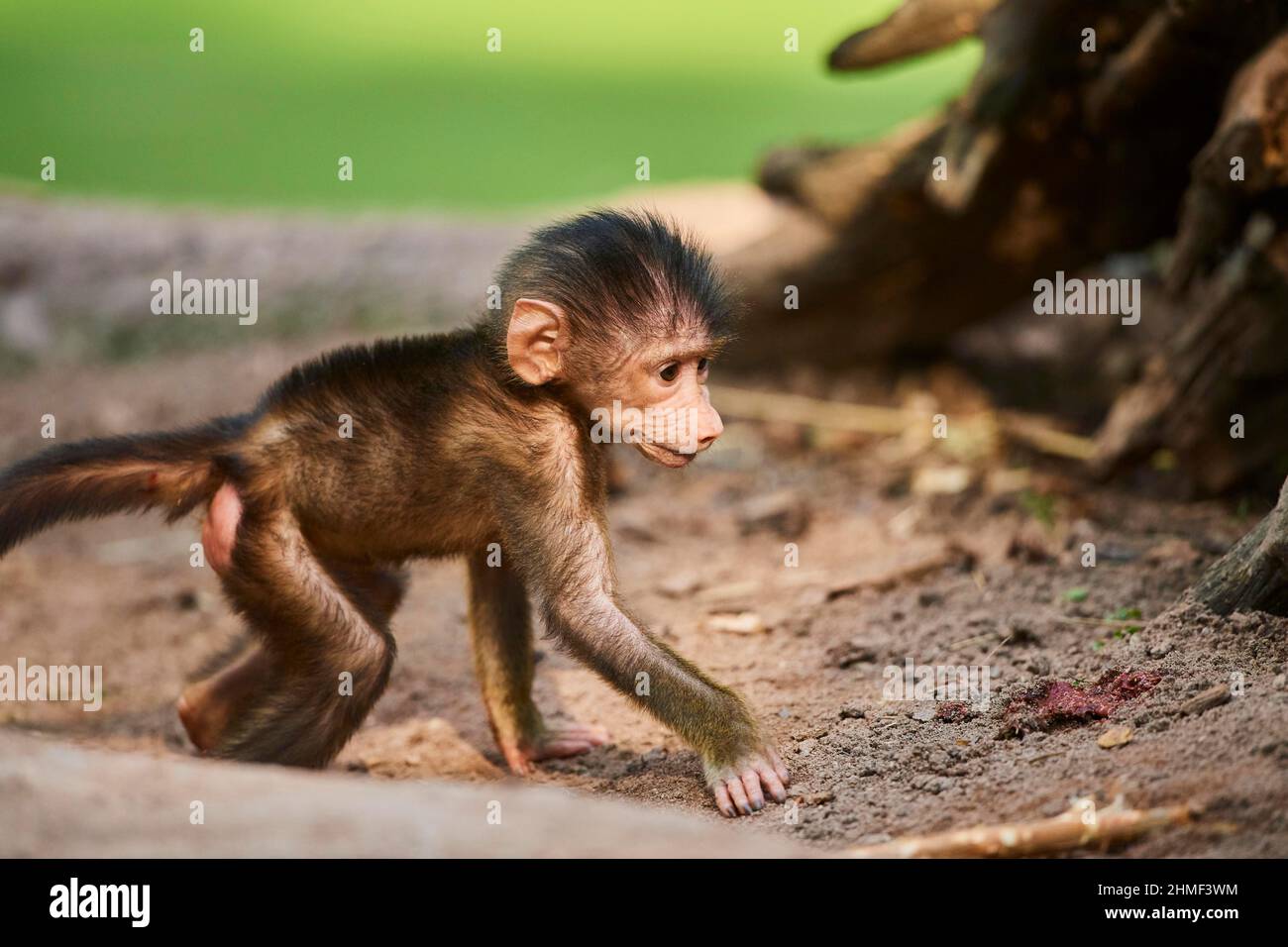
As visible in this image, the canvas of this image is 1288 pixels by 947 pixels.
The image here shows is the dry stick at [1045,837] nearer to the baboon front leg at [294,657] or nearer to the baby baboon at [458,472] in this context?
the baby baboon at [458,472]

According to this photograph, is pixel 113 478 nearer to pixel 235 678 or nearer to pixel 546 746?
pixel 235 678

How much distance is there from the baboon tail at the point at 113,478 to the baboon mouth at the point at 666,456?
4.60ft

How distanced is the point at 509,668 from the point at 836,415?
4.13 meters

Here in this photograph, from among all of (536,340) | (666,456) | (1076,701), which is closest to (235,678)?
(536,340)

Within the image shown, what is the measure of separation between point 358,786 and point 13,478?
1826 mm

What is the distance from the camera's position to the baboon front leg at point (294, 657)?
14.1ft

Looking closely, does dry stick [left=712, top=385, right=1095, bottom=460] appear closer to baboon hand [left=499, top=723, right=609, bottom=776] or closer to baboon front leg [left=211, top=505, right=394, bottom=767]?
baboon hand [left=499, top=723, right=609, bottom=776]

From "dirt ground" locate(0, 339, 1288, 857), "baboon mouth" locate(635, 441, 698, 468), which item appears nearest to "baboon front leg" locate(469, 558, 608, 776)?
"dirt ground" locate(0, 339, 1288, 857)

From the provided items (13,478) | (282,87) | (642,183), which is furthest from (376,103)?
(13,478)

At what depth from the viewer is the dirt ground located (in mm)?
3664

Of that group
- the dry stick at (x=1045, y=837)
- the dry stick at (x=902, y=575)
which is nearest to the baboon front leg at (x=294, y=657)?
the dry stick at (x=1045, y=837)

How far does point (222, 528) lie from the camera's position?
4.39 meters

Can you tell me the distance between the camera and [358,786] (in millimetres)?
3189
